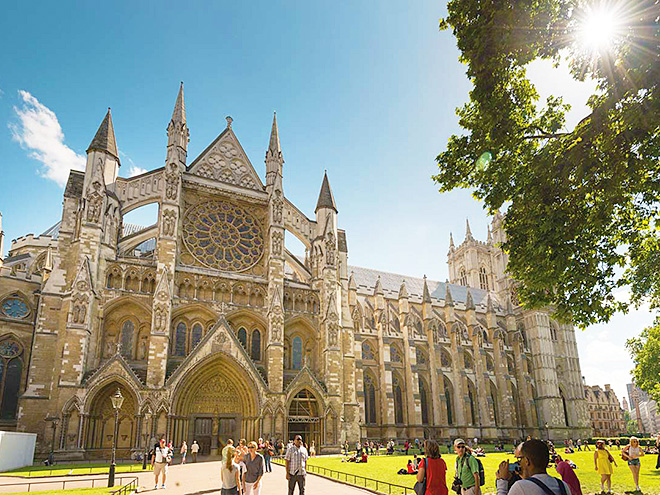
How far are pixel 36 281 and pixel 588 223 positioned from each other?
34441 millimetres

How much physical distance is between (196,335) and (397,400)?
78.2 ft

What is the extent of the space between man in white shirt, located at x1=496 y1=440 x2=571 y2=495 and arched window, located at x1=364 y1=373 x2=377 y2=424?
133ft

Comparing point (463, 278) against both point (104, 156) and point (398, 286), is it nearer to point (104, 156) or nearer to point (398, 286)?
point (398, 286)

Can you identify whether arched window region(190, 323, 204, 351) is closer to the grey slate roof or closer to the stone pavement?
the stone pavement

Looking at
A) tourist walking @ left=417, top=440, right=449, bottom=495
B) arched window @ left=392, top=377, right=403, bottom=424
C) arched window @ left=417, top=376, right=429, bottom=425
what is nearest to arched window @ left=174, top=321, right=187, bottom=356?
tourist walking @ left=417, top=440, right=449, bottom=495

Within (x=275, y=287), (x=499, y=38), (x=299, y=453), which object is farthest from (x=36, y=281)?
(x=499, y=38)

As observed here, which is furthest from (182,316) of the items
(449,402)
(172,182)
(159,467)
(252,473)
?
(449,402)

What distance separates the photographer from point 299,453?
407 inches

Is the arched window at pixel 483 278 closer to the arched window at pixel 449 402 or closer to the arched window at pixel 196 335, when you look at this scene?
the arched window at pixel 449 402

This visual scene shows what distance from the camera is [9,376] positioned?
2917 centimetres

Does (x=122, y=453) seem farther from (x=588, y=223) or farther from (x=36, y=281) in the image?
(x=588, y=223)

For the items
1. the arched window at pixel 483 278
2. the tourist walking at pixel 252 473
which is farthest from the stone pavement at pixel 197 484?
the arched window at pixel 483 278

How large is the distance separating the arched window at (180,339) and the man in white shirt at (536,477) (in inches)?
1031

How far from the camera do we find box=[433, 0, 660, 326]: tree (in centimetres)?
953
